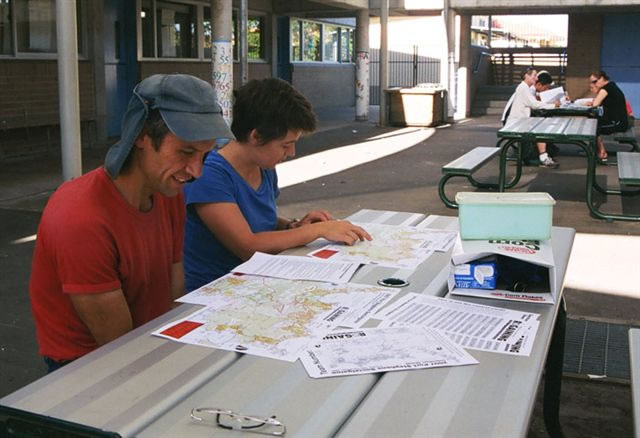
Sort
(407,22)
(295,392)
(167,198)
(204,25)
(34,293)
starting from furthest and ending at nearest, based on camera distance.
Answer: (407,22) < (204,25) < (167,198) < (34,293) < (295,392)

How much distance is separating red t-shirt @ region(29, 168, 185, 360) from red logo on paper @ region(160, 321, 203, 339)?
0.18 m

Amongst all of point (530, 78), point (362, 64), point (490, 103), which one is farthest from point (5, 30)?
point (490, 103)

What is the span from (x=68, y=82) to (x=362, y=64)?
1269cm

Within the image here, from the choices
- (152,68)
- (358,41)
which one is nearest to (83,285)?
(152,68)

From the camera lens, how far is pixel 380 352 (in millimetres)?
1824

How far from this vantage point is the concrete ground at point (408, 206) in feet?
12.2

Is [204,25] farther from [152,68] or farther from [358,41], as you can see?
[358,41]

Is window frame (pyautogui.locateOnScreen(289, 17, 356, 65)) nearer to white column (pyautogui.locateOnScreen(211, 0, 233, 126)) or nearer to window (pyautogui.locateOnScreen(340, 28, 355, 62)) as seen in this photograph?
window (pyautogui.locateOnScreen(340, 28, 355, 62))

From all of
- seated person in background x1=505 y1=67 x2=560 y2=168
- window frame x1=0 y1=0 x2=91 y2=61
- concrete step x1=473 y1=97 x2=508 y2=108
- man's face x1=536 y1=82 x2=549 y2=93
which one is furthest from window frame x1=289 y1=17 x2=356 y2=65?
seated person in background x1=505 y1=67 x2=560 y2=168

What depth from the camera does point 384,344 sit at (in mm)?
1875

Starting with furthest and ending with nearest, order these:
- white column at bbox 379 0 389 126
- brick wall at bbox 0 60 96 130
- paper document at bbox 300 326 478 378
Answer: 1. white column at bbox 379 0 389 126
2. brick wall at bbox 0 60 96 130
3. paper document at bbox 300 326 478 378

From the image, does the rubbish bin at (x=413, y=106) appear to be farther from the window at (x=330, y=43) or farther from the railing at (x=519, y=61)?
the railing at (x=519, y=61)

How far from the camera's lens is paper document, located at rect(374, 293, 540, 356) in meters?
1.90

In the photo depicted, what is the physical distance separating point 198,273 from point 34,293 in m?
0.93
